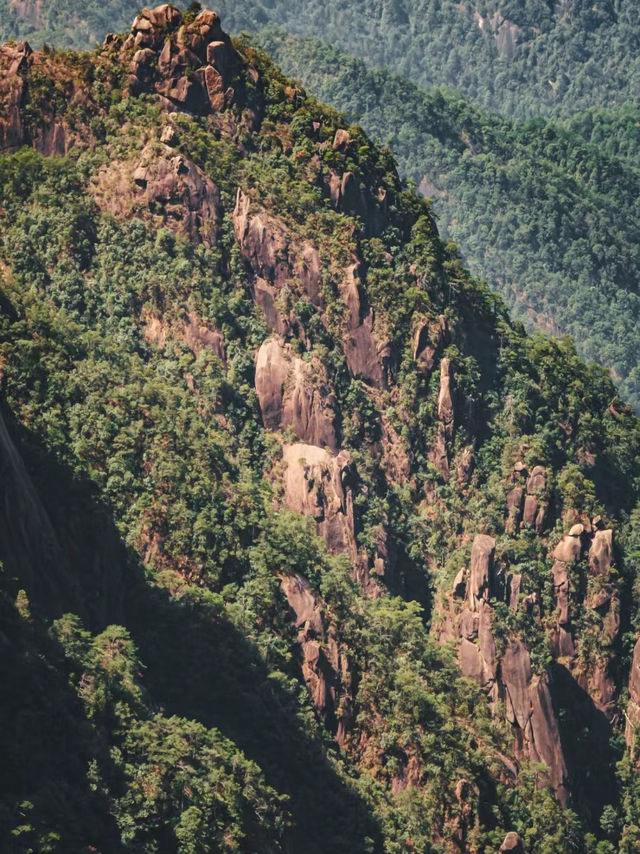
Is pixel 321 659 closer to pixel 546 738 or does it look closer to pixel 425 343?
pixel 546 738

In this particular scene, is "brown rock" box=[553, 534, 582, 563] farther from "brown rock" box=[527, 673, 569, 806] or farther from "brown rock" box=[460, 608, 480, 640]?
"brown rock" box=[527, 673, 569, 806]

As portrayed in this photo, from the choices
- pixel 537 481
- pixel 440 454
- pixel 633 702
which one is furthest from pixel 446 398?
pixel 633 702

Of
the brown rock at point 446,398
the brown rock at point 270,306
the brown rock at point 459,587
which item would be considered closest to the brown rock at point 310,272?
the brown rock at point 270,306

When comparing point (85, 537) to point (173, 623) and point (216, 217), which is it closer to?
point (173, 623)

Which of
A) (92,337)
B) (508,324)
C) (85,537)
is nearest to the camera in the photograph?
(85,537)

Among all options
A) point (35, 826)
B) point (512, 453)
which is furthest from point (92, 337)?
point (35, 826)

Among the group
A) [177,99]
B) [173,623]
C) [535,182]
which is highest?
[177,99]

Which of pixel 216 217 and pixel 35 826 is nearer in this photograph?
pixel 35 826

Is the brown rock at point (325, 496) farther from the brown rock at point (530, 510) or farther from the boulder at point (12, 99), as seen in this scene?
the boulder at point (12, 99)
